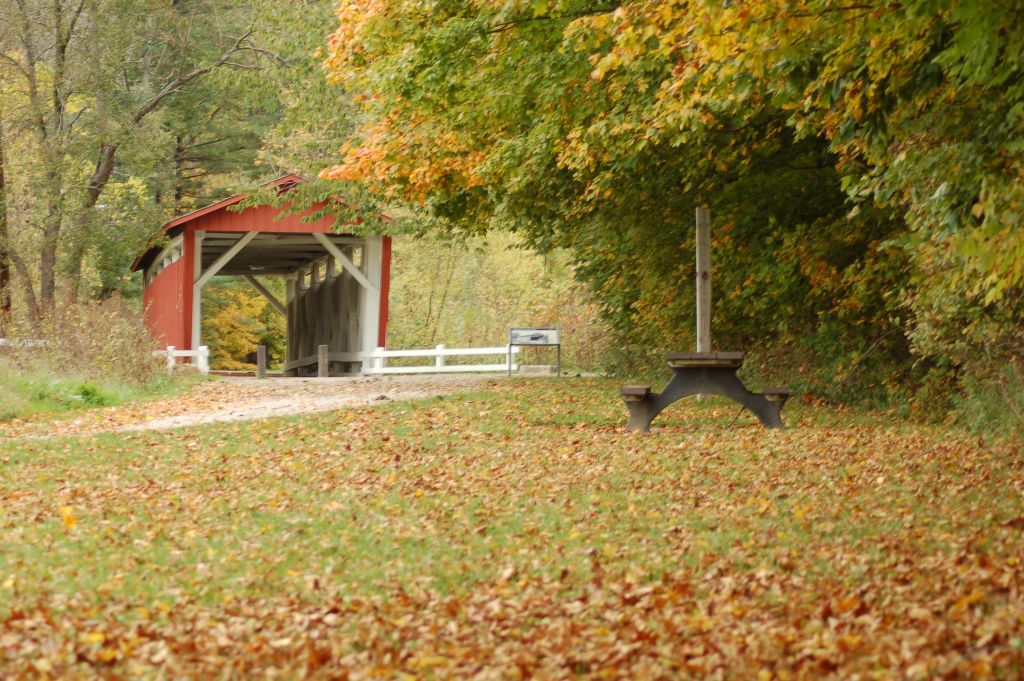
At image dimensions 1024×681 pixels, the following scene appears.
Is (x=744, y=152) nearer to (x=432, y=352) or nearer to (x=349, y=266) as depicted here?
(x=349, y=266)

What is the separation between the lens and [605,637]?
18.1 ft

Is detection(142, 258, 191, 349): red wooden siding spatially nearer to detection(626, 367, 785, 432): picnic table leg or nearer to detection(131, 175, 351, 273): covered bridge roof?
detection(131, 175, 351, 273): covered bridge roof

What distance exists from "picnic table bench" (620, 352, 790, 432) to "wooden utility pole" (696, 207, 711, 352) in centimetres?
282

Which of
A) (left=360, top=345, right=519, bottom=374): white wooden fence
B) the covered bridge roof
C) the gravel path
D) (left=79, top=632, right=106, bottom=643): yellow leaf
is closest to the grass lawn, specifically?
(left=79, top=632, right=106, bottom=643): yellow leaf

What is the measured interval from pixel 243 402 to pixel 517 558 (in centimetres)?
1239

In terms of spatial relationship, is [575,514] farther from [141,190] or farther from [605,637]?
[141,190]

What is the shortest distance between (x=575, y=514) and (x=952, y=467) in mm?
3420

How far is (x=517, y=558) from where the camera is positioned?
23.8ft

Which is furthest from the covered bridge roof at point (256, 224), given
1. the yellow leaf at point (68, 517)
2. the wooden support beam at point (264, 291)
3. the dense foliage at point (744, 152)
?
the yellow leaf at point (68, 517)

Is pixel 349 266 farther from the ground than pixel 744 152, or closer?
closer

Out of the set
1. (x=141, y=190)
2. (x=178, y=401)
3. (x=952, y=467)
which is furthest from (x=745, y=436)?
(x=141, y=190)

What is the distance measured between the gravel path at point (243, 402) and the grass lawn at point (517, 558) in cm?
229

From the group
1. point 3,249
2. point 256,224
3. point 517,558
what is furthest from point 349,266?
point 517,558

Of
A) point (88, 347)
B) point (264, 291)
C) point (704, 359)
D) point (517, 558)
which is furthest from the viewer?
point (264, 291)
